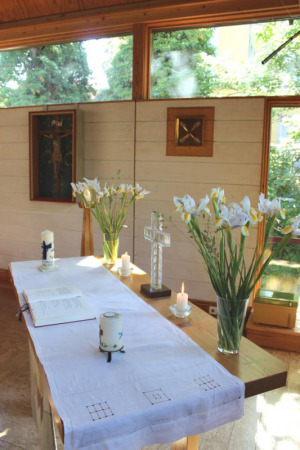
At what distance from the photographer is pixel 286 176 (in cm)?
335

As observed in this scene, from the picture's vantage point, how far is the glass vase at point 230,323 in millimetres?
1311

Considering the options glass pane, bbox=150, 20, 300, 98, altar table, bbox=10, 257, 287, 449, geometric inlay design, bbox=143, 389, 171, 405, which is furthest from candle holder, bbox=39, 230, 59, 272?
glass pane, bbox=150, 20, 300, 98

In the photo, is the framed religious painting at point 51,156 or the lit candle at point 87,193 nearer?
the lit candle at point 87,193

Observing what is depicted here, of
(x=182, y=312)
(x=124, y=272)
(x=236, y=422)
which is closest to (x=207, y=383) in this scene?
(x=182, y=312)

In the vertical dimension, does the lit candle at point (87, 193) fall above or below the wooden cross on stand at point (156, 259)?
above

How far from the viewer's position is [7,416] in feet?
7.43

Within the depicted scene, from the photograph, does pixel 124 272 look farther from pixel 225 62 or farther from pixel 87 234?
pixel 225 62

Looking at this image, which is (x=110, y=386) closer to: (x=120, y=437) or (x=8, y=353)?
(x=120, y=437)

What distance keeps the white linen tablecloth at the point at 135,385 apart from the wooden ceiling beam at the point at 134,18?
2817 mm

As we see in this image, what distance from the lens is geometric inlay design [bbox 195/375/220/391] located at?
44.6 inches

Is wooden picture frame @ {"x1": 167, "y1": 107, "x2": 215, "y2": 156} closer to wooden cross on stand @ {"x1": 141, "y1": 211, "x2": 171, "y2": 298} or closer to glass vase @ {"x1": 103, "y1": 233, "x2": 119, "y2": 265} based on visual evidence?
glass vase @ {"x1": 103, "y1": 233, "x2": 119, "y2": 265}

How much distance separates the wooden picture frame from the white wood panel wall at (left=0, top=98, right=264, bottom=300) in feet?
0.16

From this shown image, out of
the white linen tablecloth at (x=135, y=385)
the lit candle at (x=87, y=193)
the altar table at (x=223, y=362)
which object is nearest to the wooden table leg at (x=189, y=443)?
the altar table at (x=223, y=362)

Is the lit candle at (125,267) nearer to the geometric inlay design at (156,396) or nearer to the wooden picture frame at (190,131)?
the geometric inlay design at (156,396)
